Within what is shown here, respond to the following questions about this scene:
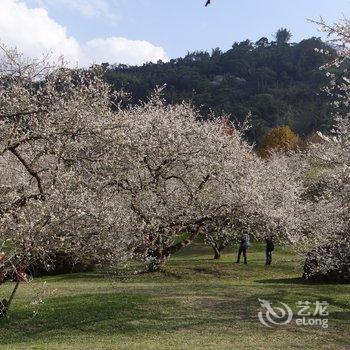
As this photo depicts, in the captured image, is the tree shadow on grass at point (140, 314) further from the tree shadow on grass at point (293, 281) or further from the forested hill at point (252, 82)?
the forested hill at point (252, 82)

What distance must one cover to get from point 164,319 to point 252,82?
93.5 m

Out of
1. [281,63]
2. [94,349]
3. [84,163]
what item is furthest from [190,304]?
[281,63]

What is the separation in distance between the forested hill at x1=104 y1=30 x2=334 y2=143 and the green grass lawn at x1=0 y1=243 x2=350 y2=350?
2104 inches

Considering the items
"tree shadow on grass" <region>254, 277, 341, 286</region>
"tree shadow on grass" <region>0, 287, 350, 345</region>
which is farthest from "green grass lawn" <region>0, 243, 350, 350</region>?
"tree shadow on grass" <region>254, 277, 341, 286</region>

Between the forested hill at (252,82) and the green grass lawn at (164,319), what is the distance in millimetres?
53435

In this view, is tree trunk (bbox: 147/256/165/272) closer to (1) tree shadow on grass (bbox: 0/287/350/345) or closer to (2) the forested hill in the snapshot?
(1) tree shadow on grass (bbox: 0/287/350/345)

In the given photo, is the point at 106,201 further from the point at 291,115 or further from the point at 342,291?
the point at 291,115

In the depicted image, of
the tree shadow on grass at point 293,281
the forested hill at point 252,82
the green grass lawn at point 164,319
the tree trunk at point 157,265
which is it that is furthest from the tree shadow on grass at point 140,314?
the forested hill at point 252,82

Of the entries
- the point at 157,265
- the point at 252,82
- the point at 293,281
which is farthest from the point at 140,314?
the point at 252,82

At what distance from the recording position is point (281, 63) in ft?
361

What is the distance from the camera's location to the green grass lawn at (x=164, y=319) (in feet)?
35.9

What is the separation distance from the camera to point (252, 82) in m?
102

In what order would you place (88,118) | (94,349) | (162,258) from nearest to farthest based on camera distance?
1. (94,349)
2. (88,118)
3. (162,258)

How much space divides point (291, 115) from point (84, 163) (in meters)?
64.9
